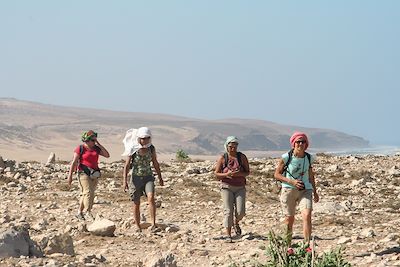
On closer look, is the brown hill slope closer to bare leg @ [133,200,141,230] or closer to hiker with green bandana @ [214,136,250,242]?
bare leg @ [133,200,141,230]

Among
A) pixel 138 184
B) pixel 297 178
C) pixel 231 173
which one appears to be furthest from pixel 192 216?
pixel 297 178

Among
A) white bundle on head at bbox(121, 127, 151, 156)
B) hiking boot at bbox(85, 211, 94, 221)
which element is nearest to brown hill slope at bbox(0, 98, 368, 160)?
hiking boot at bbox(85, 211, 94, 221)

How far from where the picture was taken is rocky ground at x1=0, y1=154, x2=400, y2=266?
30.7 feet

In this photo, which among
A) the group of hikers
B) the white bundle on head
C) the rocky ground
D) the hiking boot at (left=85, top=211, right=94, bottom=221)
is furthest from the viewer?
the hiking boot at (left=85, top=211, right=94, bottom=221)

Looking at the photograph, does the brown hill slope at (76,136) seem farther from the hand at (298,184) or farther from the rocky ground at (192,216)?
the hand at (298,184)

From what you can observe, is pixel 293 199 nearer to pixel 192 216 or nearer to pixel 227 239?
pixel 227 239

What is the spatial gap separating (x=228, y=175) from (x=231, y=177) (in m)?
0.10

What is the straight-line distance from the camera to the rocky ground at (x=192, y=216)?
934cm

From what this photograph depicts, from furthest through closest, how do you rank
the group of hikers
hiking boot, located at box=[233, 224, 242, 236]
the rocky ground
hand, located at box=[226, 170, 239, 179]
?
1. hiking boot, located at box=[233, 224, 242, 236]
2. hand, located at box=[226, 170, 239, 179]
3. the group of hikers
4. the rocky ground

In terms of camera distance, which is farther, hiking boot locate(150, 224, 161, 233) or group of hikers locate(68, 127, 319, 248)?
hiking boot locate(150, 224, 161, 233)

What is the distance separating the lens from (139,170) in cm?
1140

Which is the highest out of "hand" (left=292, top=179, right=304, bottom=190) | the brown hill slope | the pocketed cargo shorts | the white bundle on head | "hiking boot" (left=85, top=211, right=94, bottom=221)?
the white bundle on head

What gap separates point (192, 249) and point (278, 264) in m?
3.43

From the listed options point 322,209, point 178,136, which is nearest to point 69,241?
point 322,209
